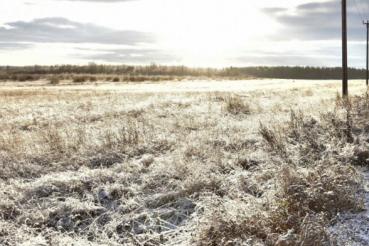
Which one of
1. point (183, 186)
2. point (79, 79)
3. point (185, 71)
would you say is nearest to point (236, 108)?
point (183, 186)

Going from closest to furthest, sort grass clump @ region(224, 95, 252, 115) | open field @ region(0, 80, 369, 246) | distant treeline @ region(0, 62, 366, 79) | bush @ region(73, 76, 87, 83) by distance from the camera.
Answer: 1. open field @ region(0, 80, 369, 246)
2. grass clump @ region(224, 95, 252, 115)
3. bush @ region(73, 76, 87, 83)
4. distant treeline @ region(0, 62, 366, 79)

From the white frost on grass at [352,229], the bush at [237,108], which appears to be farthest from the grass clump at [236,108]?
the white frost on grass at [352,229]

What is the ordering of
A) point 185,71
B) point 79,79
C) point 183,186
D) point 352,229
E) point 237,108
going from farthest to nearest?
point 185,71
point 79,79
point 237,108
point 183,186
point 352,229

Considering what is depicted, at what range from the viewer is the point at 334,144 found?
A: 7199 mm

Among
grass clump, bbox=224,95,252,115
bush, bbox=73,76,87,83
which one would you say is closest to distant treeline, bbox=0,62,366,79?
bush, bbox=73,76,87,83

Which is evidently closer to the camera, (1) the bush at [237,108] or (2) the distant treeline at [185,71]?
(1) the bush at [237,108]

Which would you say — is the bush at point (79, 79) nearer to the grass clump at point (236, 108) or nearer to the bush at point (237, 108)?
the grass clump at point (236, 108)

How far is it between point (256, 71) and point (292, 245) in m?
139

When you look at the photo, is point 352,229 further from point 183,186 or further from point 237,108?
point 237,108

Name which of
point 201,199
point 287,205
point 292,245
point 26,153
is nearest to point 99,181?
point 201,199

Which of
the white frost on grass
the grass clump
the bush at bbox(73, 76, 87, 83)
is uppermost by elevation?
the bush at bbox(73, 76, 87, 83)

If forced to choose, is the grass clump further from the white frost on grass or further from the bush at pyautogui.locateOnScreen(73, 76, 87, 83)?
the bush at pyautogui.locateOnScreen(73, 76, 87, 83)

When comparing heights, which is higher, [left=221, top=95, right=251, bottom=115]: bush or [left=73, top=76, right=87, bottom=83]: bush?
[left=73, top=76, right=87, bottom=83]: bush

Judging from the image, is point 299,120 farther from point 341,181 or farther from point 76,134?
point 76,134
